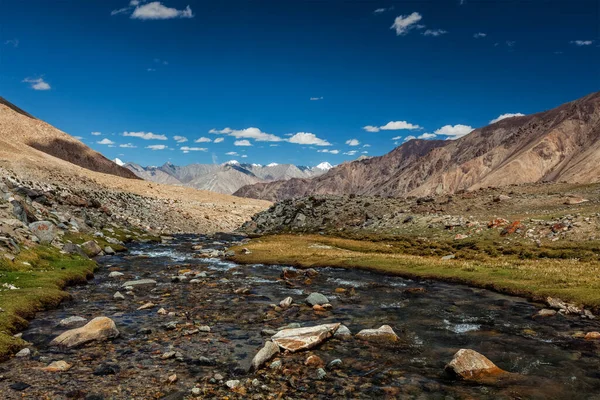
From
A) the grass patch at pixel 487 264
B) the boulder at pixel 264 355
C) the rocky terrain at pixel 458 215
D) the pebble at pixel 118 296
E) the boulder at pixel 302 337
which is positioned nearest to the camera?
the boulder at pixel 264 355

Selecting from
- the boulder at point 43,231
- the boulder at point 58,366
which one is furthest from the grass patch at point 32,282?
the boulder at point 43,231

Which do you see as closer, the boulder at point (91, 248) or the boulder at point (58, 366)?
the boulder at point (58, 366)

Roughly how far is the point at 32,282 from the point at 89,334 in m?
10.7

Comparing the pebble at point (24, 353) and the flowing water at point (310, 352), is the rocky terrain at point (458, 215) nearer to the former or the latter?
the flowing water at point (310, 352)

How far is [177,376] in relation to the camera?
12594 mm

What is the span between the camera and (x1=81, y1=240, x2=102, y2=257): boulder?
133 ft

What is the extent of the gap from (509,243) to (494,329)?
35.1 metres

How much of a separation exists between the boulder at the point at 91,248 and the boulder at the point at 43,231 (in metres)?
4.81

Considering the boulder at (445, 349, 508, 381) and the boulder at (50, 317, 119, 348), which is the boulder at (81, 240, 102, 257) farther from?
the boulder at (445, 349, 508, 381)

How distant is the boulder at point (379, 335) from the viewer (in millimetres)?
16344

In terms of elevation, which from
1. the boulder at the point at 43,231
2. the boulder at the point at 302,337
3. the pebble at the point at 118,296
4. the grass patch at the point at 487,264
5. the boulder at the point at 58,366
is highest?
the boulder at the point at 43,231

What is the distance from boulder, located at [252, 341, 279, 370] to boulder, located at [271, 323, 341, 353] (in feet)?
1.58

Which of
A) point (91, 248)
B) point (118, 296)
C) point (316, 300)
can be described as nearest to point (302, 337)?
point (316, 300)

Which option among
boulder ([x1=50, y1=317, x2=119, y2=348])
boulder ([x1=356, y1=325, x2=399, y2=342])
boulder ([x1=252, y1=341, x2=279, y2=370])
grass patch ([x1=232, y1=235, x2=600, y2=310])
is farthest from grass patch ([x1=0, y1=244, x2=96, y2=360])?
grass patch ([x1=232, y1=235, x2=600, y2=310])
